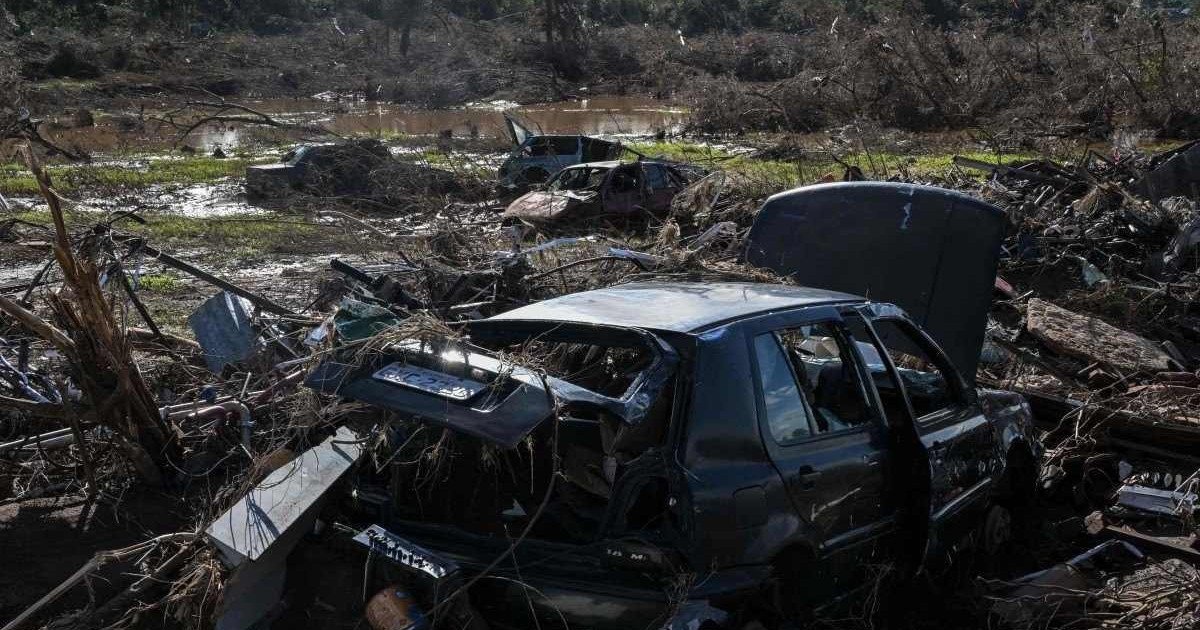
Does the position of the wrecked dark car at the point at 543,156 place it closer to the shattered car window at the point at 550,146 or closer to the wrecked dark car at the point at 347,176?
the shattered car window at the point at 550,146

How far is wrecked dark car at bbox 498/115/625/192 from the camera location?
808 inches

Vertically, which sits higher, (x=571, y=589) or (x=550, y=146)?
(x=571, y=589)

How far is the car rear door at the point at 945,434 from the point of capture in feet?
16.0

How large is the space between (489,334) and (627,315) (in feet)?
1.98

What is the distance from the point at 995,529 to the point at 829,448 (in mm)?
2134

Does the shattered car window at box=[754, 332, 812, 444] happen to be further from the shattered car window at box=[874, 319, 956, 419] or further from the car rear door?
the shattered car window at box=[874, 319, 956, 419]

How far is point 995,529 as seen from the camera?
5863 mm

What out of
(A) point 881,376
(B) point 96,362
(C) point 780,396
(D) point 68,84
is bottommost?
(D) point 68,84

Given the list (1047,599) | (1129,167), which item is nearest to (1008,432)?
(1047,599)

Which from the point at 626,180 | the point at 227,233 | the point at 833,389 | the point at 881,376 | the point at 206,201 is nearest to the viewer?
the point at 833,389

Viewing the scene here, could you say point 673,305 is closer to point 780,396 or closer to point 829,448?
point 780,396

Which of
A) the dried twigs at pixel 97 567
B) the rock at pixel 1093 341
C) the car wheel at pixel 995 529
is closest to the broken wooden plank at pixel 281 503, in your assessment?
the dried twigs at pixel 97 567

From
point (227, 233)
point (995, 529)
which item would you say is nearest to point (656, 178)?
point (227, 233)

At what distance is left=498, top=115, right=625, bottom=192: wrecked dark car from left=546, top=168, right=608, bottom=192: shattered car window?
7.11ft
